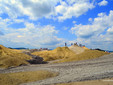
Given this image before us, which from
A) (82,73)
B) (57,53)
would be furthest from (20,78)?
(57,53)

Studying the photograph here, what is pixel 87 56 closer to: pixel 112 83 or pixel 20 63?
pixel 20 63

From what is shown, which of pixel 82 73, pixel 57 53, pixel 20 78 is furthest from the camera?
pixel 57 53

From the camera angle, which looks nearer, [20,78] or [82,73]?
[82,73]

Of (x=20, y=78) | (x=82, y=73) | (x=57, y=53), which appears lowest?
(x=20, y=78)

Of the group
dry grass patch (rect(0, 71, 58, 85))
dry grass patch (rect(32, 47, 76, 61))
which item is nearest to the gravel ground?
dry grass patch (rect(0, 71, 58, 85))

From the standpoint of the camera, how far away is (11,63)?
69.8 ft

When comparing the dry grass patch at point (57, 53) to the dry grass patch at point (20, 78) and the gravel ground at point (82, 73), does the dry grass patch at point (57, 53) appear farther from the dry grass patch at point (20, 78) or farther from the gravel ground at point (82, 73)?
the dry grass patch at point (20, 78)

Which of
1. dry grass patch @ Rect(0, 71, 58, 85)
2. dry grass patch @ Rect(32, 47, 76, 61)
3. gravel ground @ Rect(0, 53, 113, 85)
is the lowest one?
dry grass patch @ Rect(0, 71, 58, 85)

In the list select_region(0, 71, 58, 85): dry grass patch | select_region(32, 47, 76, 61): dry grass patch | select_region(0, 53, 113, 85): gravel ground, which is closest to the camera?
select_region(0, 53, 113, 85): gravel ground

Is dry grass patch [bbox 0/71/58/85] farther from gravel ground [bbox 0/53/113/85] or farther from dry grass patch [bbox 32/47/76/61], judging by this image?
dry grass patch [bbox 32/47/76/61]

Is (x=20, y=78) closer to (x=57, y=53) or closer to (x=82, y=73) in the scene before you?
(x=82, y=73)

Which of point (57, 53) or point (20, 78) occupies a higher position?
point (57, 53)

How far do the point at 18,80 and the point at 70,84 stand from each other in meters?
6.32

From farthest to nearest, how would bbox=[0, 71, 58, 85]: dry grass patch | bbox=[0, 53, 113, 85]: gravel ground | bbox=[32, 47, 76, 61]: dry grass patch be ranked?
bbox=[32, 47, 76, 61]: dry grass patch → bbox=[0, 71, 58, 85]: dry grass patch → bbox=[0, 53, 113, 85]: gravel ground
